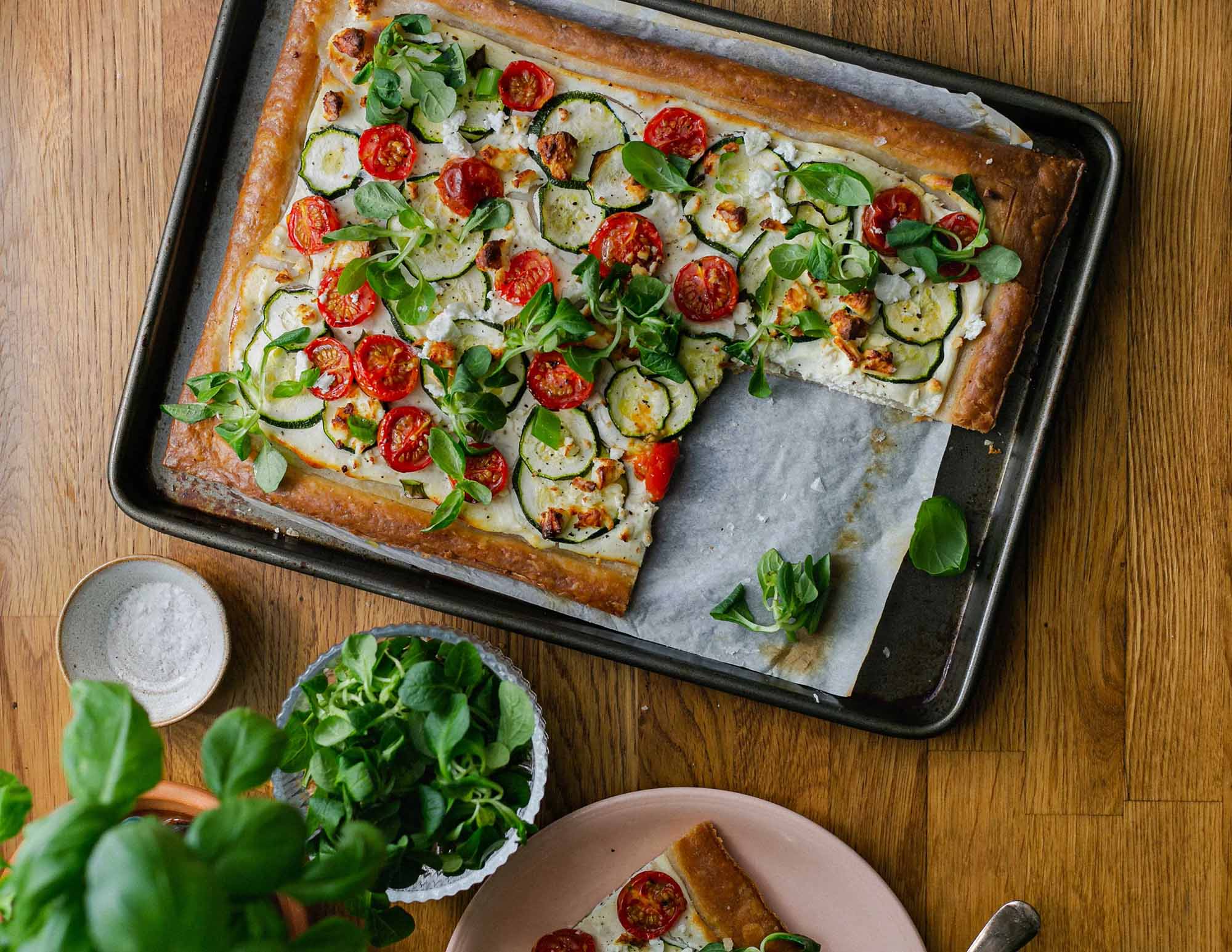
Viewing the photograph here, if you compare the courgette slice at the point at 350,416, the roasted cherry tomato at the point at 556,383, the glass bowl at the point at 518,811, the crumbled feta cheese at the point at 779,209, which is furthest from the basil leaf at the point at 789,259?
the glass bowl at the point at 518,811

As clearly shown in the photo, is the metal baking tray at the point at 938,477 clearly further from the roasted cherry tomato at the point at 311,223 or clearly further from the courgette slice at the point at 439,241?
the courgette slice at the point at 439,241

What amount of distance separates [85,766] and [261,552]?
1299 millimetres

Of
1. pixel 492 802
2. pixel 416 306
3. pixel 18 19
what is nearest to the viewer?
pixel 492 802

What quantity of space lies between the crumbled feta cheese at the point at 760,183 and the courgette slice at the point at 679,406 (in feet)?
1.65

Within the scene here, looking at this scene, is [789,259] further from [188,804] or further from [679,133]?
[188,804]

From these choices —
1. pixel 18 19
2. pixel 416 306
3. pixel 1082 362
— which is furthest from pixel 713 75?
pixel 18 19

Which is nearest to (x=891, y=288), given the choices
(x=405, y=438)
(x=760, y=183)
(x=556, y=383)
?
(x=760, y=183)

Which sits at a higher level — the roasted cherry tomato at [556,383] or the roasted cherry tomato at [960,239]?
the roasted cherry tomato at [960,239]

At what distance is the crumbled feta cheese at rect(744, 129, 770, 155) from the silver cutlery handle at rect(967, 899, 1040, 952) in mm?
2026

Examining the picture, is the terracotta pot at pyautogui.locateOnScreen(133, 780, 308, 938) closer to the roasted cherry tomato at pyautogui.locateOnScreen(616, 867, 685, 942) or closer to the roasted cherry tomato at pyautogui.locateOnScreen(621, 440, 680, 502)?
the roasted cherry tomato at pyautogui.locateOnScreen(616, 867, 685, 942)

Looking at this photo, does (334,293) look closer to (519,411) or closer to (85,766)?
(519,411)

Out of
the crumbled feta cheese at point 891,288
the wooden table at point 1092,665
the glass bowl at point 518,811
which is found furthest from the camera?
the wooden table at point 1092,665

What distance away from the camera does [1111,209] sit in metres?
2.74

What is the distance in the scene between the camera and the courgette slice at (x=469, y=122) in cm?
278
